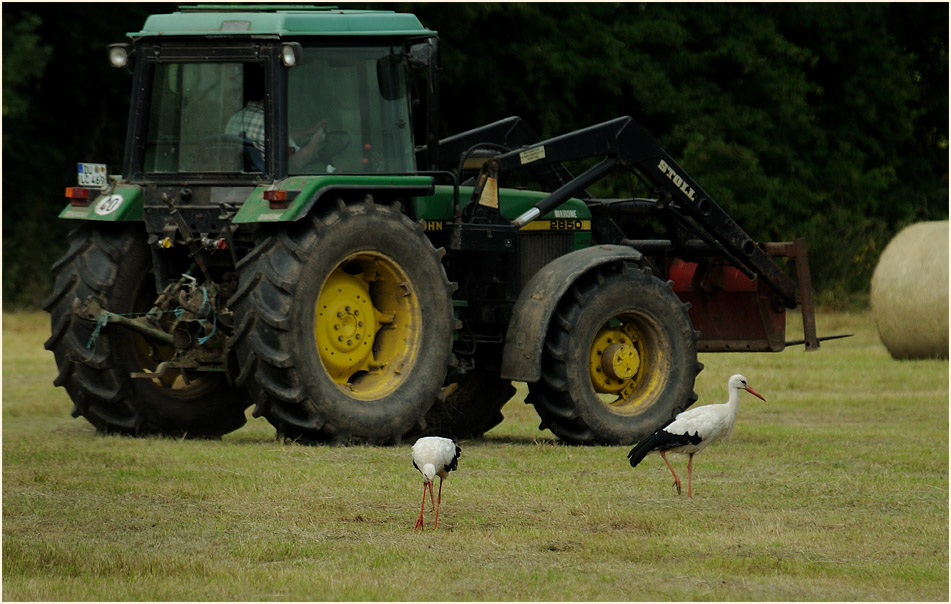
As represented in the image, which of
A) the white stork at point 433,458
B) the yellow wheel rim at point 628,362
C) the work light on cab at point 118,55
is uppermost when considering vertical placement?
the work light on cab at point 118,55

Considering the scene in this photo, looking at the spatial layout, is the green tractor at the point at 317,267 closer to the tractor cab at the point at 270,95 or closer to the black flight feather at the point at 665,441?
the tractor cab at the point at 270,95

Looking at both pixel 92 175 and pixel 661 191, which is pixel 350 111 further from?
pixel 661 191

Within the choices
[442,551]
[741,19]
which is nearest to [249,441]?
[442,551]

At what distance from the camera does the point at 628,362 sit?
11203 millimetres

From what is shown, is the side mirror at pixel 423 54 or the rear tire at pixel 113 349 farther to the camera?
the rear tire at pixel 113 349

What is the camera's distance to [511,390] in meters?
11.8

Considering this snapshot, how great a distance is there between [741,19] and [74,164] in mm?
11151

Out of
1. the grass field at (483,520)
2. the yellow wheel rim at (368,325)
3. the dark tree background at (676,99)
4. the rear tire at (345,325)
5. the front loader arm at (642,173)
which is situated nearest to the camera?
the grass field at (483,520)

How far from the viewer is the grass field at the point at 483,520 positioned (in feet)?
20.9

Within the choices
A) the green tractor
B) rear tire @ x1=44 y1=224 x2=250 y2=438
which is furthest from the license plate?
rear tire @ x1=44 y1=224 x2=250 y2=438

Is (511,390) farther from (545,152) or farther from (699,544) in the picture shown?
(699,544)

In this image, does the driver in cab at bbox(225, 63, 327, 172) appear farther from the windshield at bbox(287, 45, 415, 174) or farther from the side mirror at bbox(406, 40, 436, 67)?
the side mirror at bbox(406, 40, 436, 67)

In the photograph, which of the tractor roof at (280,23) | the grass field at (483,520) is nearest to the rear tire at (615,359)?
the grass field at (483,520)

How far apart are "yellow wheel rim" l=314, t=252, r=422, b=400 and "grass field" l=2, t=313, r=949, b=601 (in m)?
0.63
